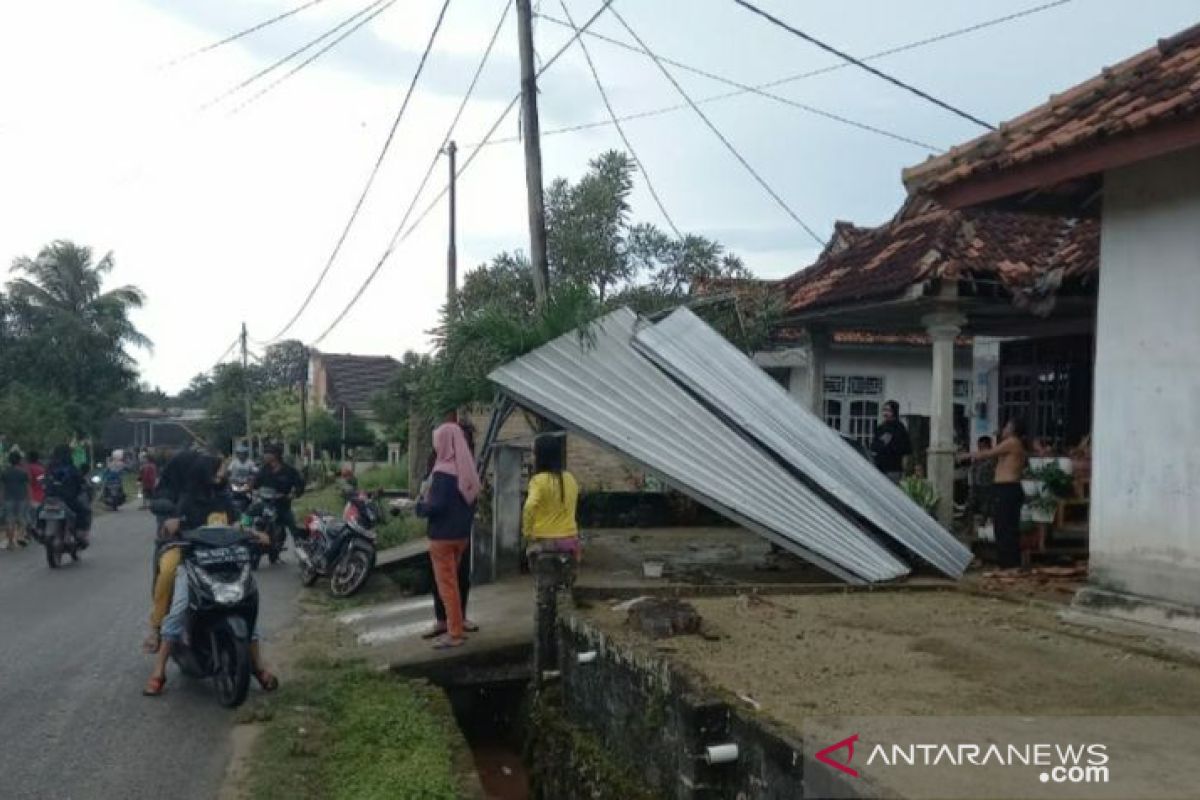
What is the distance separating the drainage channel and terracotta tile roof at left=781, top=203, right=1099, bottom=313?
5231 mm

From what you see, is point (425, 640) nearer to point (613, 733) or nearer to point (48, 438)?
point (613, 733)

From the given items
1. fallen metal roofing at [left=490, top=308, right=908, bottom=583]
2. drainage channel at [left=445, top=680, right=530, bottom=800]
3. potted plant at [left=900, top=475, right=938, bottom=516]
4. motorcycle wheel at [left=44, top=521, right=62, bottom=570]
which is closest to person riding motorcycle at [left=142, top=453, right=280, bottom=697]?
drainage channel at [left=445, top=680, right=530, bottom=800]

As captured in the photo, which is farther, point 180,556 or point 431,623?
point 431,623

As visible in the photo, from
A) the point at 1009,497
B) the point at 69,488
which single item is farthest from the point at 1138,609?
the point at 69,488

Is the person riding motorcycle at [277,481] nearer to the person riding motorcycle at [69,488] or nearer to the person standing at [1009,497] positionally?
the person riding motorcycle at [69,488]

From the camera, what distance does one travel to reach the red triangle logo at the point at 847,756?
3.66 metres

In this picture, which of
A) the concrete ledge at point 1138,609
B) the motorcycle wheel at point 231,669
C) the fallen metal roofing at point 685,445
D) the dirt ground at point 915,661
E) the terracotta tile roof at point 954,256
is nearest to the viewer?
the dirt ground at point 915,661

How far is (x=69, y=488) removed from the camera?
14.3 m

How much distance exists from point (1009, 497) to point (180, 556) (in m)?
6.51

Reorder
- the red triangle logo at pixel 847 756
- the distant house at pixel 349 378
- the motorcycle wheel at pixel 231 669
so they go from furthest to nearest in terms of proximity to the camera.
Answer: the distant house at pixel 349 378, the motorcycle wheel at pixel 231 669, the red triangle logo at pixel 847 756

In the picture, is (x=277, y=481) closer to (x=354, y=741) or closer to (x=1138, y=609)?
(x=354, y=741)

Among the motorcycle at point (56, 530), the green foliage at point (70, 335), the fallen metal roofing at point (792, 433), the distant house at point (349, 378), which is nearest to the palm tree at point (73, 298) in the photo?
the green foliage at point (70, 335)

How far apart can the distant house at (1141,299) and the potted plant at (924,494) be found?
10.9 ft

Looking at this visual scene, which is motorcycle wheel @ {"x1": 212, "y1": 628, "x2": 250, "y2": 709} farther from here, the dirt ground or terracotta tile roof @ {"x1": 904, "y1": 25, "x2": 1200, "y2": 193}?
terracotta tile roof @ {"x1": 904, "y1": 25, "x2": 1200, "y2": 193}
